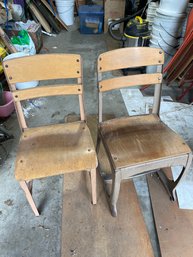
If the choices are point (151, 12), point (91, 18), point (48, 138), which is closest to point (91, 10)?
point (91, 18)

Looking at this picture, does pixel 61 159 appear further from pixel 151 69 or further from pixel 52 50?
pixel 52 50

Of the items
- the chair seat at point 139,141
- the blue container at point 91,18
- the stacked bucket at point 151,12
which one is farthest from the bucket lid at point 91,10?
the chair seat at point 139,141

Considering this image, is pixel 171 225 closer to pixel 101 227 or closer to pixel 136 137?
pixel 101 227

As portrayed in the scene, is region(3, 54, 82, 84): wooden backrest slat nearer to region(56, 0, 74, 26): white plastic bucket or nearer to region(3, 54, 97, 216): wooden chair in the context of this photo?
region(3, 54, 97, 216): wooden chair

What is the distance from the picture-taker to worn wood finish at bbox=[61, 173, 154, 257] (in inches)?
46.5

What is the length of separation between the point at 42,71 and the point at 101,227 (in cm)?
100

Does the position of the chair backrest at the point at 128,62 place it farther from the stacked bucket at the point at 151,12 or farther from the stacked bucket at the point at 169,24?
the stacked bucket at the point at 151,12

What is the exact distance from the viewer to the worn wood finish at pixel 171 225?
1.17m

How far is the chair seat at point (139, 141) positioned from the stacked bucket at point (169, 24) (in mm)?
1484

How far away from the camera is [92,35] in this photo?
405cm

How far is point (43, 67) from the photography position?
1.18m

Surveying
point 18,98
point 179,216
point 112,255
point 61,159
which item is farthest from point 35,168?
point 179,216

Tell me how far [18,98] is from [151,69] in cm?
187

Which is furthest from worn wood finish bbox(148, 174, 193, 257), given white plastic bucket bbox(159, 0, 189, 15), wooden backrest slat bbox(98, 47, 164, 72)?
white plastic bucket bbox(159, 0, 189, 15)
